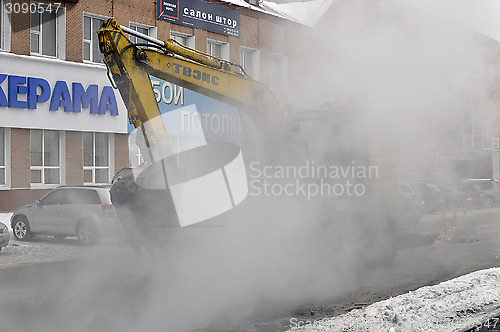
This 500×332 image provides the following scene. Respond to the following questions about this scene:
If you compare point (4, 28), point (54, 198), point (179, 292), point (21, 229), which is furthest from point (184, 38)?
point (179, 292)

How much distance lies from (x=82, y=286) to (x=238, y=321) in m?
2.38

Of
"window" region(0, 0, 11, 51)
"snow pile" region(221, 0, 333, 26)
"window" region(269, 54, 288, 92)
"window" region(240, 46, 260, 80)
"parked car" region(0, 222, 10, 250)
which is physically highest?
"window" region(0, 0, 11, 51)

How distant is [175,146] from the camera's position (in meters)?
7.49

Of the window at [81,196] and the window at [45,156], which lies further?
the window at [45,156]

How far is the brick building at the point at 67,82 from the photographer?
1667 cm

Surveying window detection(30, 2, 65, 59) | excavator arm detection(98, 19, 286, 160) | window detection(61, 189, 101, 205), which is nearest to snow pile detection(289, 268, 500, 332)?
excavator arm detection(98, 19, 286, 160)

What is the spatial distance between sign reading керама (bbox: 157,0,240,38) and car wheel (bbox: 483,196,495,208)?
12.3 metres

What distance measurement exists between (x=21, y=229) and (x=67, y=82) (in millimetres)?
6087

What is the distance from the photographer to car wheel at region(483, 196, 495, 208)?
82.5ft

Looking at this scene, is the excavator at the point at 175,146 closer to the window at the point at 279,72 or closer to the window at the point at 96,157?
the window at the point at 279,72

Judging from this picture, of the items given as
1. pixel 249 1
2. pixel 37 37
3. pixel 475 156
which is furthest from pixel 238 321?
pixel 249 1

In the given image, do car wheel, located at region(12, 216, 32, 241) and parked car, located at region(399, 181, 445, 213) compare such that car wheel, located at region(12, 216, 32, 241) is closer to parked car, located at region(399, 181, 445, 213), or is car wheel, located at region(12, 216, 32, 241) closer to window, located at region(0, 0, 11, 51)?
window, located at region(0, 0, 11, 51)

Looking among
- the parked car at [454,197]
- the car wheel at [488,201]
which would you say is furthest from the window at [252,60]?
the car wheel at [488,201]

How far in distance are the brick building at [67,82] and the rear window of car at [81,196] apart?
4814 mm
